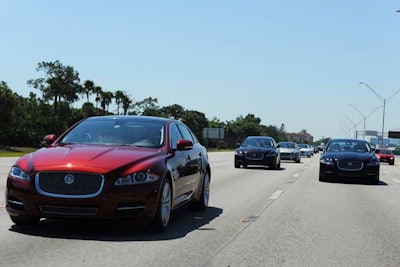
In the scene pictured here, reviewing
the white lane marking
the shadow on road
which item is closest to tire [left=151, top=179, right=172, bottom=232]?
the shadow on road

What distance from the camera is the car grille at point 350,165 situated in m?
18.2

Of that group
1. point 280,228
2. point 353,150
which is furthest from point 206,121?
point 280,228

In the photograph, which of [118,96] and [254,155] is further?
[118,96]

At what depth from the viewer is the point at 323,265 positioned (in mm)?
5996

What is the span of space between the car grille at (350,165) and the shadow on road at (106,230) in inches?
412

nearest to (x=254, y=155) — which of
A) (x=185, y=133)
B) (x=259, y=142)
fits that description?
(x=259, y=142)

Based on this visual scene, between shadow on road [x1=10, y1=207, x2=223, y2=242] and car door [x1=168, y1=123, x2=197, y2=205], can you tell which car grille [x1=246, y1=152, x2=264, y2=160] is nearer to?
car door [x1=168, y1=123, x2=197, y2=205]

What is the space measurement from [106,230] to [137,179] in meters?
1.05

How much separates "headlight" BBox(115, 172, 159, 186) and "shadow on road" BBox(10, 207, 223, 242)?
527 mm

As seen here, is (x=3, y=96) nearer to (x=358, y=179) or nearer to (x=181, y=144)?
(x=358, y=179)

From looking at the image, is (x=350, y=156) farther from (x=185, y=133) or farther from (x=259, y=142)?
(x=185, y=133)

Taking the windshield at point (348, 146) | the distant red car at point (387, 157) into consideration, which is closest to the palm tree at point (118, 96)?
the distant red car at point (387, 157)

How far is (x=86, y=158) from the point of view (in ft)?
23.0

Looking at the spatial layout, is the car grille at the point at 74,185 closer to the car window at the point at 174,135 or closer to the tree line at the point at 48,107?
the car window at the point at 174,135
